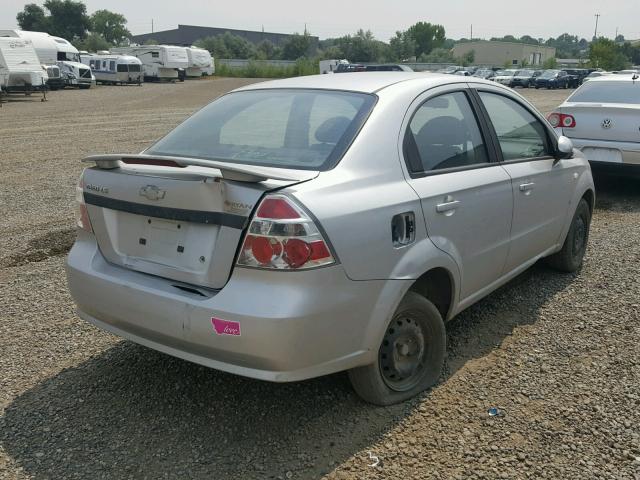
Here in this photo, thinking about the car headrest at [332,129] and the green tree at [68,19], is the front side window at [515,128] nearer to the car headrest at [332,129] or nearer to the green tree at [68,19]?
the car headrest at [332,129]

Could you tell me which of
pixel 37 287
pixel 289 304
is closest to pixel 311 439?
pixel 289 304

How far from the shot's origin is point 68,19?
336ft

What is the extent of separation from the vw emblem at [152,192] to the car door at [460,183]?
1.24 metres

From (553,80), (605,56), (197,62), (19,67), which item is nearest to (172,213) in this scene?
(19,67)

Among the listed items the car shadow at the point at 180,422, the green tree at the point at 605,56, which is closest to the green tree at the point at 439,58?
the green tree at the point at 605,56

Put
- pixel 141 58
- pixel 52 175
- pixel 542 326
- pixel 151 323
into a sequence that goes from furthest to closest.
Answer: pixel 141 58 → pixel 52 175 → pixel 542 326 → pixel 151 323

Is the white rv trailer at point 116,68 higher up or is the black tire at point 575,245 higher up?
the white rv trailer at point 116,68

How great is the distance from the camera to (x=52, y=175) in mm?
10078

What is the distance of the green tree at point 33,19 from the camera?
102 metres

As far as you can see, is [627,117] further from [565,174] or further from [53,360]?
[53,360]

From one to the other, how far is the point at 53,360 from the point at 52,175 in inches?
279

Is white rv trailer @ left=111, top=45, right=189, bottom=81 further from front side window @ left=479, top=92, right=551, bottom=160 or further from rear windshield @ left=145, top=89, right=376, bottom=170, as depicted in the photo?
rear windshield @ left=145, top=89, right=376, bottom=170

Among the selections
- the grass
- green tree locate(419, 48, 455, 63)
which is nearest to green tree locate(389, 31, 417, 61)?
green tree locate(419, 48, 455, 63)

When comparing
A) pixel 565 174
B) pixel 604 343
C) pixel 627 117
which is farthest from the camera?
pixel 627 117
